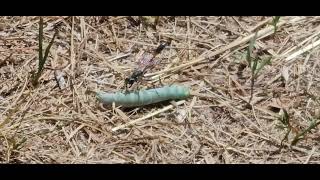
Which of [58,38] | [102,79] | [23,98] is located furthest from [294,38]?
[23,98]

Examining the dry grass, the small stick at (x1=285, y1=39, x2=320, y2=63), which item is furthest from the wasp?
the small stick at (x1=285, y1=39, x2=320, y2=63)

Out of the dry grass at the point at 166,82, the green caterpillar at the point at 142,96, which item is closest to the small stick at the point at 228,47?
the dry grass at the point at 166,82

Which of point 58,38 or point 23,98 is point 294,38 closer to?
point 58,38

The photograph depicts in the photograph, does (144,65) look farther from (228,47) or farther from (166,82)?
(228,47)

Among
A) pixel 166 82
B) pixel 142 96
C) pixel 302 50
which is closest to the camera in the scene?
pixel 142 96

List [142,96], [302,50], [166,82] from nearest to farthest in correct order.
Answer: [142,96]
[166,82]
[302,50]

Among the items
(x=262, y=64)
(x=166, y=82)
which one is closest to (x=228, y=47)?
(x=262, y=64)

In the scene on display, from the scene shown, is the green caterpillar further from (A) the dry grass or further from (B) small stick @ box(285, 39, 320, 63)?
(B) small stick @ box(285, 39, 320, 63)
